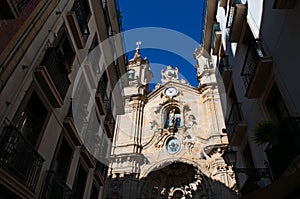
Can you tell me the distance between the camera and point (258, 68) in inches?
253

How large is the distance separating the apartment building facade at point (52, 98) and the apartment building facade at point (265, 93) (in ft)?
14.1

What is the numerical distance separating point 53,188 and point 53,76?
2.74 meters

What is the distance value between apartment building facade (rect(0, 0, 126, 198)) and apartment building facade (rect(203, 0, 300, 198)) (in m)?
4.30

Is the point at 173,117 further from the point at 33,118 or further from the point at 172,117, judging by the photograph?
the point at 33,118

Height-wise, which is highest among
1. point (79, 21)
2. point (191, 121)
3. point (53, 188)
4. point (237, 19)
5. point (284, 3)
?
point (191, 121)

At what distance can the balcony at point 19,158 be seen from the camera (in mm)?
4789

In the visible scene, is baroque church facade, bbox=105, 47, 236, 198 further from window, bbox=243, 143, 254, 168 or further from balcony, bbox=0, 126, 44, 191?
balcony, bbox=0, 126, 44, 191

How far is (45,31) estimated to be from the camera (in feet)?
22.2

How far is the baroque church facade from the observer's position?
18219mm

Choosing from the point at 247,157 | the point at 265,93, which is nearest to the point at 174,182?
the point at 247,157

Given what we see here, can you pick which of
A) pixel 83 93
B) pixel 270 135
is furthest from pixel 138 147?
pixel 270 135

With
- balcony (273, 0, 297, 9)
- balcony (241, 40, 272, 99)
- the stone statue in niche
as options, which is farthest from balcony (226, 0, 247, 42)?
the stone statue in niche

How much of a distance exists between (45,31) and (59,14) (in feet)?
3.26

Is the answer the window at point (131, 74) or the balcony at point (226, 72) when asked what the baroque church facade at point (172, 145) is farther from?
the balcony at point (226, 72)
